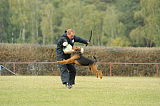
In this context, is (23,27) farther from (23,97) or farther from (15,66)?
(23,97)

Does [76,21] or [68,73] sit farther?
[76,21]

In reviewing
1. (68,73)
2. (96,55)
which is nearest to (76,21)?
(96,55)

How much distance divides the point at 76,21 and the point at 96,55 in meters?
43.6

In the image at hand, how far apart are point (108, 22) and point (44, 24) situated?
9384 millimetres

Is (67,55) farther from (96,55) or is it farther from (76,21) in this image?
(76,21)

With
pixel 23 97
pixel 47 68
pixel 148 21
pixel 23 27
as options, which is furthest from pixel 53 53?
pixel 23 27

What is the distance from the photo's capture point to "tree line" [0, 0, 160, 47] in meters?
76.5

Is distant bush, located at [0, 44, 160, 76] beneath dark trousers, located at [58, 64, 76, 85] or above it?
beneath

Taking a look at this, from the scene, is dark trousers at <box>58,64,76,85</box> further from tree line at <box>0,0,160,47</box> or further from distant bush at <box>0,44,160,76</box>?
tree line at <box>0,0,160,47</box>

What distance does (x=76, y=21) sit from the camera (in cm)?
8100

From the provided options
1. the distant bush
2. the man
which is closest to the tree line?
the distant bush

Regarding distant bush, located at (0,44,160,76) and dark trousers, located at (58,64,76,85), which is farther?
distant bush, located at (0,44,160,76)

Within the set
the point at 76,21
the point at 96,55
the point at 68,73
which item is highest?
the point at 68,73

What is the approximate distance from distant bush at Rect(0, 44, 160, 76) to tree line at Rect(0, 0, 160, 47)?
1205 inches
